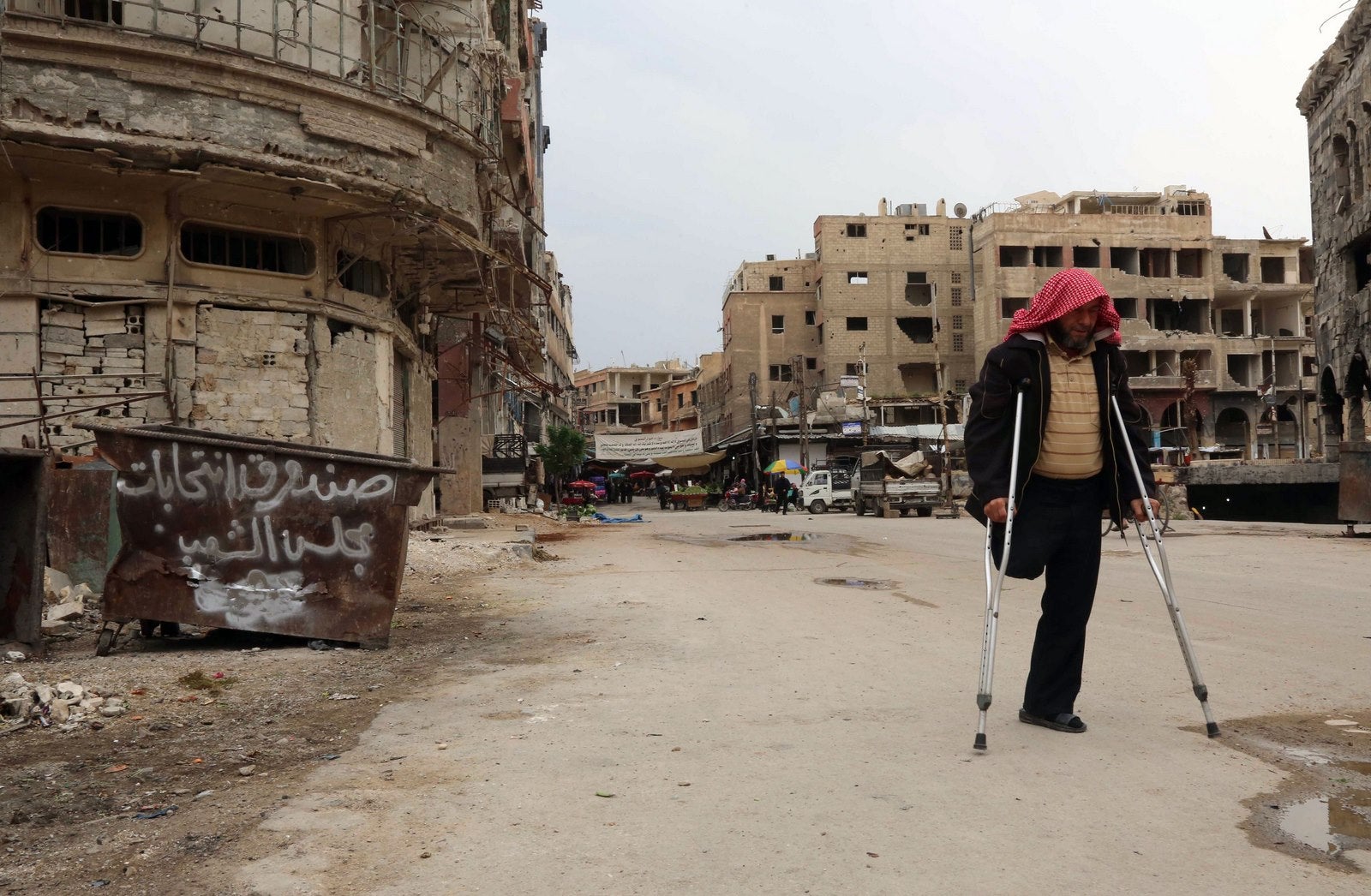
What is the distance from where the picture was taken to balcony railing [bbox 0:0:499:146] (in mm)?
14906

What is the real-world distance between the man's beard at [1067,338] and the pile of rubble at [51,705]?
4764 mm

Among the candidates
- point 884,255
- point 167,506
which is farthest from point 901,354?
point 167,506

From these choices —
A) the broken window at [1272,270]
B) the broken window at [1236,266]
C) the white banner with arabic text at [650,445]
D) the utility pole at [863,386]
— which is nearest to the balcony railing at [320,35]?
the utility pole at [863,386]

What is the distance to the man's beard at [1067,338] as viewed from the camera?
185 inches

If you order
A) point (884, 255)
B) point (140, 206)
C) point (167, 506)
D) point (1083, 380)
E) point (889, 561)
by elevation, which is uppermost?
point (884, 255)

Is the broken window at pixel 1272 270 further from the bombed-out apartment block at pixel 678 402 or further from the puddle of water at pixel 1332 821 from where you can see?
the puddle of water at pixel 1332 821

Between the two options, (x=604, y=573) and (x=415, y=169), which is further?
(x=415, y=169)

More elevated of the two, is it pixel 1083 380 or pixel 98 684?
pixel 1083 380

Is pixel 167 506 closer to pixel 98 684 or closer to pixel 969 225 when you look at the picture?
pixel 98 684

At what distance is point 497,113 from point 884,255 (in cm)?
4998

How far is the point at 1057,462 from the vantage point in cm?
469

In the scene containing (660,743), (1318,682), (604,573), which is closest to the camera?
(660,743)

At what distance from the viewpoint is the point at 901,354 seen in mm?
68750

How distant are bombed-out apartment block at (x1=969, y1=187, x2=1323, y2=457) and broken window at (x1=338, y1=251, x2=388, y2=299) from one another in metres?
46.5
